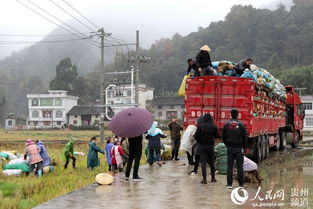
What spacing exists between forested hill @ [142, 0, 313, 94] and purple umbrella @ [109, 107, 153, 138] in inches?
3340

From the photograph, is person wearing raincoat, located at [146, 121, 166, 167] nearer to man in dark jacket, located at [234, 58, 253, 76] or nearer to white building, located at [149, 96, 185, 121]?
man in dark jacket, located at [234, 58, 253, 76]

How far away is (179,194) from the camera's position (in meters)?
9.25

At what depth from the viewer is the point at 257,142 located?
1619cm

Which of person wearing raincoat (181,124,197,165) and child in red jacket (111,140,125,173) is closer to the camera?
child in red jacket (111,140,125,173)

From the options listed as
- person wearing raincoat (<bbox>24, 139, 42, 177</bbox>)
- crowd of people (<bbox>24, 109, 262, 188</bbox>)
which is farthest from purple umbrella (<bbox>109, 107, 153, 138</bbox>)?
person wearing raincoat (<bbox>24, 139, 42, 177</bbox>)

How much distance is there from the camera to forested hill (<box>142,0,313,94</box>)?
103 m

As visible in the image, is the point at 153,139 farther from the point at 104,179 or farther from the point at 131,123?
the point at 104,179

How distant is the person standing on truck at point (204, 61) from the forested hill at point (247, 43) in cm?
8038

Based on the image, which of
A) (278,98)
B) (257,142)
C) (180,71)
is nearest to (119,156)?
(257,142)

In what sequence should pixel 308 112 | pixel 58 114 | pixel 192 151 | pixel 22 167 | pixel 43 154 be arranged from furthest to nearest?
pixel 58 114 → pixel 308 112 → pixel 192 151 → pixel 43 154 → pixel 22 167

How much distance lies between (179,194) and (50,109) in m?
82.1

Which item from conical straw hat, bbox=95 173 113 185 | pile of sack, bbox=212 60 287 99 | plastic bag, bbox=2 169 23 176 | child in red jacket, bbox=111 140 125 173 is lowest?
plastic bag, bbox=2 169 23 176

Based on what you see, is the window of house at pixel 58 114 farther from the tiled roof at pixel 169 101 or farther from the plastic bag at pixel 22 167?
the plastic bag at pixel 22 167

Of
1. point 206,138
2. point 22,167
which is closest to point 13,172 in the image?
point 22,167
